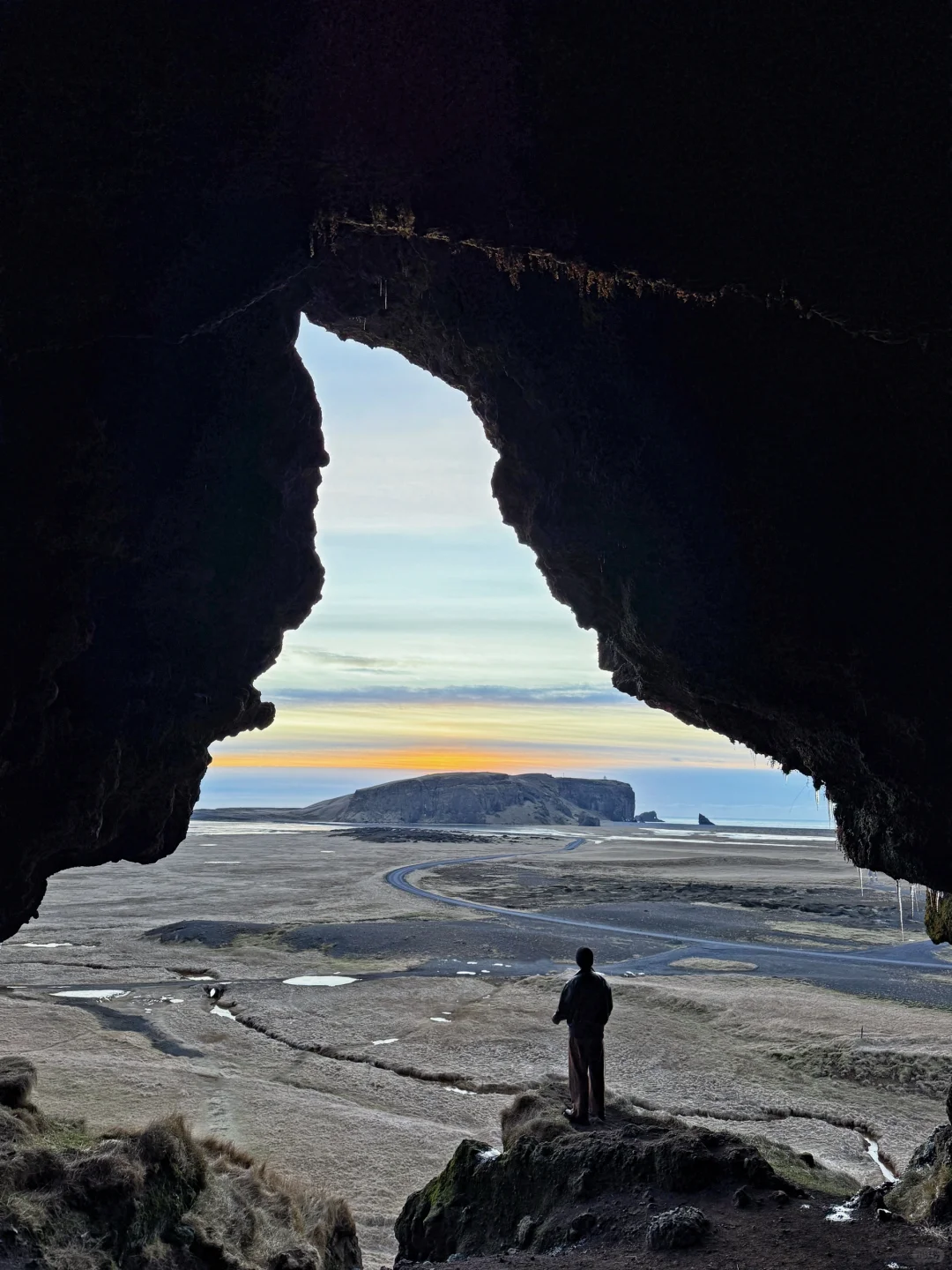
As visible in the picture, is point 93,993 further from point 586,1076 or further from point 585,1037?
point 585,1037

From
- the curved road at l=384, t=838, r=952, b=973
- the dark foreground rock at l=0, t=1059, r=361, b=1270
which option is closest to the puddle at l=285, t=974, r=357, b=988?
the curved road at l=384, t=838, r=952, b=973

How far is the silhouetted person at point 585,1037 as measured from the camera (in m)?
13.4

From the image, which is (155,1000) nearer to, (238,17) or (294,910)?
(294,910)

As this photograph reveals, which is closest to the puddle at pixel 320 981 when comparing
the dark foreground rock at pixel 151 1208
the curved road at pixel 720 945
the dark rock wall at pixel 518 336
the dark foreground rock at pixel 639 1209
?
the curved road at pixel 720 945

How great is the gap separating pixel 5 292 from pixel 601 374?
8.95 metres

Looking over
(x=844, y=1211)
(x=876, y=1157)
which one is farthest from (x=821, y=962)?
(x=844, y=1211)

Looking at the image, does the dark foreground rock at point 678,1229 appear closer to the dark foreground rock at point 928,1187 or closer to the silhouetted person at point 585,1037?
the silhouetted person at point 585,1037

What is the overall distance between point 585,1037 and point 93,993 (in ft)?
68.6

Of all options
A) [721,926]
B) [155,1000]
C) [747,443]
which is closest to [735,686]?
[747,443]

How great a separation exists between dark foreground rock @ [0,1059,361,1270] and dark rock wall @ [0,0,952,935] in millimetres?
4534

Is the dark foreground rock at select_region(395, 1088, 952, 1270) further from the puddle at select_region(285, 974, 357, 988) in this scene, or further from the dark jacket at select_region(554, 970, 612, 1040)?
the puddle at select_region(285, 974, 357, 988)

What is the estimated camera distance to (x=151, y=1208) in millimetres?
11812

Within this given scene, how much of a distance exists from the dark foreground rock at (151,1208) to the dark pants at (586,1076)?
149 inches

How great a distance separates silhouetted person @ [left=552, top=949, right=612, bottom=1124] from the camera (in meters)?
13.4
